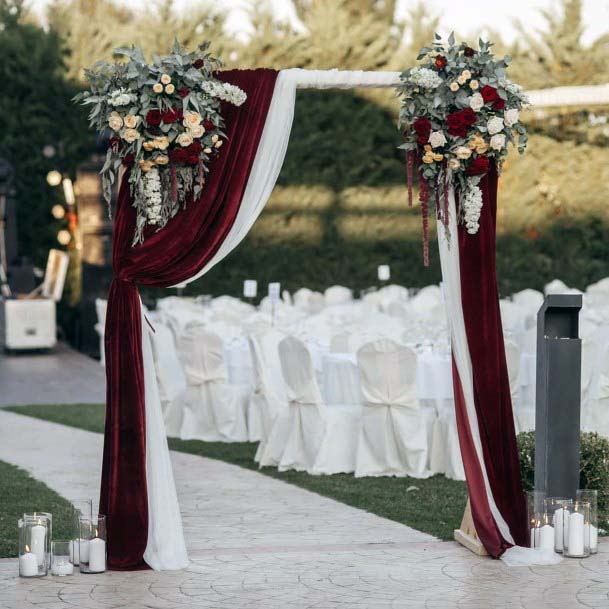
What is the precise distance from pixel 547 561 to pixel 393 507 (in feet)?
5.46

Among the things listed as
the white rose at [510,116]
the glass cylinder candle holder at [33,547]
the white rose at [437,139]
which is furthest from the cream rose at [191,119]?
the glass cylinder candle holder at [33,547]

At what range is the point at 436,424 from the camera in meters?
9.19

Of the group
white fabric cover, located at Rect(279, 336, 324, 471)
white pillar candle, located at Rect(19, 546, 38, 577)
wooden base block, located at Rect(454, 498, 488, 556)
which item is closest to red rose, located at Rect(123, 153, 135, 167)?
white pillar candle, located at Rect(19, 546, 38, 577)

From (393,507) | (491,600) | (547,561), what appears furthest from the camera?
(393,507)

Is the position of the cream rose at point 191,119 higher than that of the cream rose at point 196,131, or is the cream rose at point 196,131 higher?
the cream rose at point 191,119

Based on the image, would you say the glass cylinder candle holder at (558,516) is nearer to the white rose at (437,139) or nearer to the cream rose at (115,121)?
the white rose at (437,139)

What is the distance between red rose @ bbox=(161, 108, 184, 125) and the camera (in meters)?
6.07

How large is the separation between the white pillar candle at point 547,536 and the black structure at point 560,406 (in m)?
0.31

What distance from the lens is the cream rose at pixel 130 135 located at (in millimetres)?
6066

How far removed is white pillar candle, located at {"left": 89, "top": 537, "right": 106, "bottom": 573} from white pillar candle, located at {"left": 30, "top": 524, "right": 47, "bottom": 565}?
22 centimetres

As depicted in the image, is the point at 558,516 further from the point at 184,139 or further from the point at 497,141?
the point at 184,139

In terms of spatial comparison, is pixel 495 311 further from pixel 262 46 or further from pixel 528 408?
pixel 262 46

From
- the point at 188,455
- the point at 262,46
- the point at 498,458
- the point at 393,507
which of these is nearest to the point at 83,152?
the point at 262,46

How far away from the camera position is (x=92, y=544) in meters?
6.08
